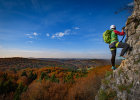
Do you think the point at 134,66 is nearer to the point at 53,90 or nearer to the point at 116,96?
the point at 116,96

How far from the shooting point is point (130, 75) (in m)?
2.85

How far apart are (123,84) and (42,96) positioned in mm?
3856

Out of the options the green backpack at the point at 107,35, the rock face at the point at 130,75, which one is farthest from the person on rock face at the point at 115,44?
the rock face at the point at 130,75

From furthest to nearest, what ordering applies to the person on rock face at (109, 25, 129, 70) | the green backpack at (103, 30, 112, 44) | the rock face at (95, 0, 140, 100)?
1. the green backpack at (103, 30, 112, 44)
2. the person on rock face at (109, 25, 129, 70)
3. the rock face at (95, 0, 140, 100)

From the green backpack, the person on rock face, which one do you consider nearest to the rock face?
the person on rock face

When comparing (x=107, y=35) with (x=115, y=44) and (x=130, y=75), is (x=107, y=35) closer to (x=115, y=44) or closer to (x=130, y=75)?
(x=115, y=44)

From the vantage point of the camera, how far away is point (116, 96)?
2904mm

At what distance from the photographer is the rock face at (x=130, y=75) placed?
2.55 m

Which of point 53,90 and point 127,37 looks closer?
point 127,37

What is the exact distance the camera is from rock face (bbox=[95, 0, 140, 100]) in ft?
8.35

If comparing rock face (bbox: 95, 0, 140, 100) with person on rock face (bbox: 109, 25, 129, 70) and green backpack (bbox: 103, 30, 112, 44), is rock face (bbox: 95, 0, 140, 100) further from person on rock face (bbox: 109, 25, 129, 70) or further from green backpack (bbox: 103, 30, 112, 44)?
green backpack (bbox: 103, 30, 112, 44)

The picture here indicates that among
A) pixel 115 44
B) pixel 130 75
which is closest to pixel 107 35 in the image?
pixel 115 44

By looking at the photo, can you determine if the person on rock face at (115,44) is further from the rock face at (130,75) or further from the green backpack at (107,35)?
the rock face at (130,75)

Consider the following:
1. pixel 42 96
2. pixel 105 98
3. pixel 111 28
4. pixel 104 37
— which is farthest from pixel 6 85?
pixel 111 28
